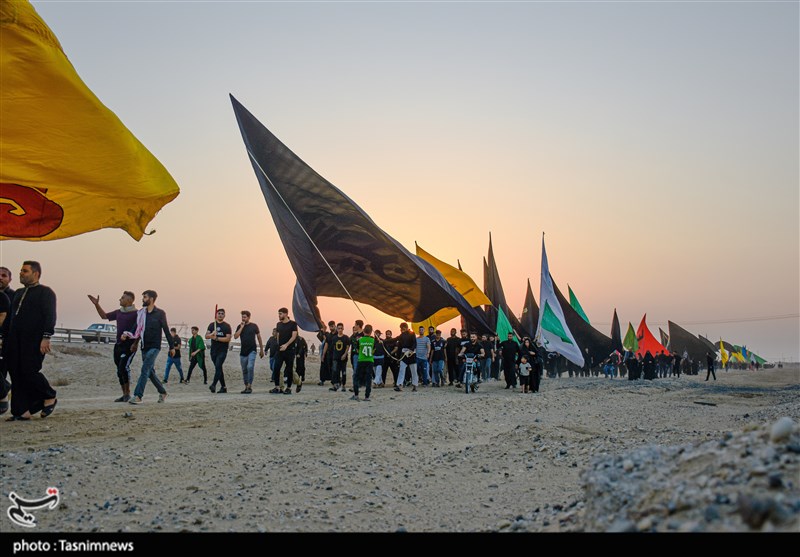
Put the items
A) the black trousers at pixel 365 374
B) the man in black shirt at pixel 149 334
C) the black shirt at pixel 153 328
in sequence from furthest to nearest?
the black trousers at pixel 365 374
the black shirt at pixel 153 328
the man in black shirt at pixel 149 334

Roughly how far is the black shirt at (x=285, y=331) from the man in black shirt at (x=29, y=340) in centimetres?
567

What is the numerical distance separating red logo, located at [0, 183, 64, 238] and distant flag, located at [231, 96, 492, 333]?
639cm

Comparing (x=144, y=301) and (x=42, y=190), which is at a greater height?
(x=42, y=190)

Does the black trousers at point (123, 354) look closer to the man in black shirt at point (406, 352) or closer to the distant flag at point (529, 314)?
the man in black shirt at point (406, 352)

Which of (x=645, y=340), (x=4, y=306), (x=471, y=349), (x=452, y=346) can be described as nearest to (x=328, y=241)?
(x=471, y=349)

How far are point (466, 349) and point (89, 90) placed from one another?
1181 centimetres

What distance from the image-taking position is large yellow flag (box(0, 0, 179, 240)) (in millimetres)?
6645

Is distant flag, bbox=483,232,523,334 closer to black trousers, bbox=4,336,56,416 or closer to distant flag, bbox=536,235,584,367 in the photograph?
distant flag, bbox=536,235,584,367

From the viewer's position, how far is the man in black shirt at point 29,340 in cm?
752

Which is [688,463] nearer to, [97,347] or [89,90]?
[89,90]

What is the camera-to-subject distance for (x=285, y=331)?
13164mm

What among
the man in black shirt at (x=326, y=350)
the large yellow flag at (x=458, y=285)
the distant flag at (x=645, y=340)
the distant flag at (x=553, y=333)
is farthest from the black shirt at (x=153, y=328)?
the distant flag at (x=645, y=340)

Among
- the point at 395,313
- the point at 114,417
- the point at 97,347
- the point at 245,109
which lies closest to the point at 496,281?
the point at 395,313

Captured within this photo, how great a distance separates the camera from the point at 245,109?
13.9 m
